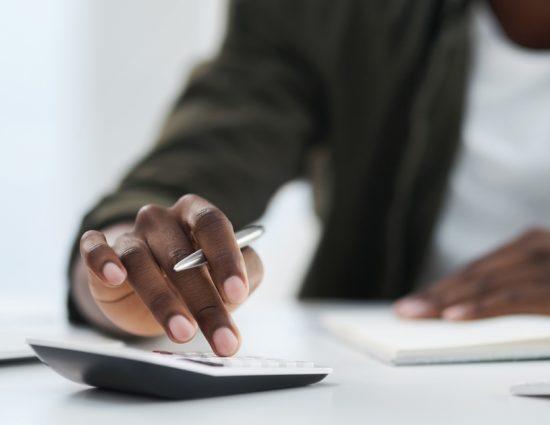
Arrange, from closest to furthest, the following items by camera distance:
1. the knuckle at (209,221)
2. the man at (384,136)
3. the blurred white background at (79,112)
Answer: the knuckle at (209,221)
the man at (384,136)
the blurred white background at (79,112)

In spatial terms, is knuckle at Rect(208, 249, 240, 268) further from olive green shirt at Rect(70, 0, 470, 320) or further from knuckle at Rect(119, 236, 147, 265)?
olive green shirt at Rect(70, 0, 470, 320)

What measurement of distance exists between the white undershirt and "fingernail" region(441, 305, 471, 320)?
334mm

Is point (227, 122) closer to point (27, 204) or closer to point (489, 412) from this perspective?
point (489, 412)

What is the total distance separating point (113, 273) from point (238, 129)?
0.58 metres

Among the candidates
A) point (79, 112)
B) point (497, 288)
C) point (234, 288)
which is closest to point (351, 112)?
point (497, 288)

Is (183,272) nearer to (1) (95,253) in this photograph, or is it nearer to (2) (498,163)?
(1) (95,253)

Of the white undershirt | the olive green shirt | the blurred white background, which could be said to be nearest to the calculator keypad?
the olive green shirt

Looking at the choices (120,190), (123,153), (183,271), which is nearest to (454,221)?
(120,190)

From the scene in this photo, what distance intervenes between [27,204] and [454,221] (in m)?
1.37

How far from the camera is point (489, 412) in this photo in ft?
1.21

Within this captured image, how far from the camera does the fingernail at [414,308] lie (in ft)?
2.39

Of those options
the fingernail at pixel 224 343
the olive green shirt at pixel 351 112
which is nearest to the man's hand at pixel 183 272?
the fingernail at pixel 224 343

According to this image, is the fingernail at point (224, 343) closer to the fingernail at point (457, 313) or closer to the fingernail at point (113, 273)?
the fingernail at point (113, 273)

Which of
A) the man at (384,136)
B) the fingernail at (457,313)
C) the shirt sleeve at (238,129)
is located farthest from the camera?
the man at (384,136)
